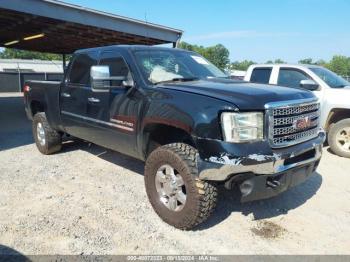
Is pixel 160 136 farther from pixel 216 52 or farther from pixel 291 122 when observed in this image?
pixel 216 52

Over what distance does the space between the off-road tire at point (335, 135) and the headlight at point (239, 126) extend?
470 centimetres

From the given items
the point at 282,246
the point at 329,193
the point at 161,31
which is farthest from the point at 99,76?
the point at 161,31

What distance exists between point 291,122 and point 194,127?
41.6 inches

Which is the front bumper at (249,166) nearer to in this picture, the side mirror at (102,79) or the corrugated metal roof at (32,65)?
the side mirror at (102,79)

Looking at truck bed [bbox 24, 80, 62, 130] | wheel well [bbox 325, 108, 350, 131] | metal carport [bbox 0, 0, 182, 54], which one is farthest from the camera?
metal carport [bbox 0, 0, 182, 54]

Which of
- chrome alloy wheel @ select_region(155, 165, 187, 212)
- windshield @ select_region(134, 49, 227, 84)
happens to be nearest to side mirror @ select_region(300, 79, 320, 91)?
windshield @ select_region(134, 49, 227, 84)

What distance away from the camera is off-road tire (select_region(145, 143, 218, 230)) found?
142 inches

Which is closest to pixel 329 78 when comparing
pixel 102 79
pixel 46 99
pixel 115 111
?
pixel 115 111

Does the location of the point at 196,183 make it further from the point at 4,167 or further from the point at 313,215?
the point at 4,167

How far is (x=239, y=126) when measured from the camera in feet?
11.3

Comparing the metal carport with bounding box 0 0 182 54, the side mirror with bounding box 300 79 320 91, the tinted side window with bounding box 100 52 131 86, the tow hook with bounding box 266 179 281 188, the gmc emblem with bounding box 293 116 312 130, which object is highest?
the metal carport with bounding box 0 0 182 54

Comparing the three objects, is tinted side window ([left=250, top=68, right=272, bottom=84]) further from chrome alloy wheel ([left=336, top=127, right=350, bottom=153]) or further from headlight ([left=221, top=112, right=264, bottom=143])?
headlight ([left=221, top=112, right=264, bottom=143])

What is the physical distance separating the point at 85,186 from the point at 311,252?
322 centimetres

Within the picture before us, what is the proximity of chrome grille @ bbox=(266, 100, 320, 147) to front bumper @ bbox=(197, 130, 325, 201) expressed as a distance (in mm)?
117
